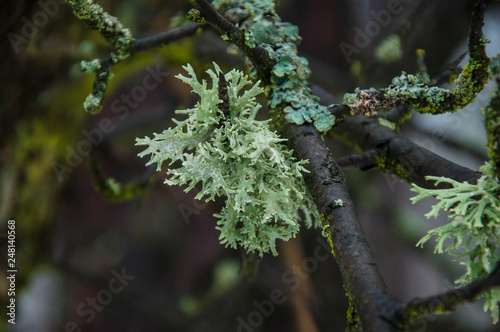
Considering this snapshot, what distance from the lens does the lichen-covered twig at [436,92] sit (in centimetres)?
52

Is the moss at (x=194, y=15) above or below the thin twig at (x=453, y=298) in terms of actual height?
above

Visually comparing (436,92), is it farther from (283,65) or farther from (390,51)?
(390,51)

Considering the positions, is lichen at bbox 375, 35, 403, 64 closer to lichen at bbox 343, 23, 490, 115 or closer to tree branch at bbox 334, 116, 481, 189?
tree branch at bbox 334, 116, 481, 189

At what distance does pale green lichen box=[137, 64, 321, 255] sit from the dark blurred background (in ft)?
1.14

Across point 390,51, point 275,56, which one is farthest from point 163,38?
point 390,51

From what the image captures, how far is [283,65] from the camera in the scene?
70 cm

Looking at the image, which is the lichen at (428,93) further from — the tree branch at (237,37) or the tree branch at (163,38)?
the tree branch at (163,38)

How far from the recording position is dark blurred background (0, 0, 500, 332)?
124 cm

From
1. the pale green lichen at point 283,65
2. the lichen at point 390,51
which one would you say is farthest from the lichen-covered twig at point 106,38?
the lichen at point 390,51

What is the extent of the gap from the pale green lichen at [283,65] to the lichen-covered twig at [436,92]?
0.06 meters

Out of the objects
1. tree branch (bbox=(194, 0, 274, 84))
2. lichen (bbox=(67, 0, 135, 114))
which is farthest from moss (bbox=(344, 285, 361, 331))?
lichen (bbox=(67, 0, 135, 114))

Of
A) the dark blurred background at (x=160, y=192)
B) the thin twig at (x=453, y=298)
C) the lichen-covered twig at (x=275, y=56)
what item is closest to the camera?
the thin twig at (x=453, y=298)

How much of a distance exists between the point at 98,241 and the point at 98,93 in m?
1.34

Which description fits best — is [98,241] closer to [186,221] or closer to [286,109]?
[186,221]
